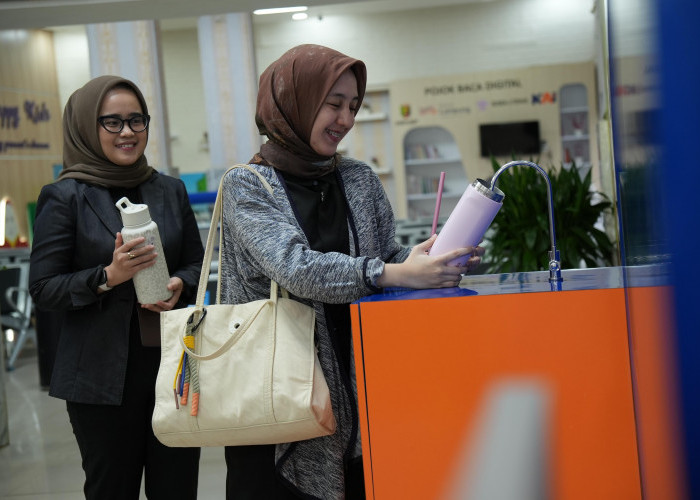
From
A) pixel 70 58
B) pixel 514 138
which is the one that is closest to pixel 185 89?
pixel 70 58

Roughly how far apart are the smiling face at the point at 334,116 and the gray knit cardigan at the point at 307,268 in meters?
0.11

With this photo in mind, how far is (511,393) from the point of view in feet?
4.62

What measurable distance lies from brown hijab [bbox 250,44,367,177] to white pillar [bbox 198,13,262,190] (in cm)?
Result: 614

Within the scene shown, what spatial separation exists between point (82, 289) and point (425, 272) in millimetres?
955

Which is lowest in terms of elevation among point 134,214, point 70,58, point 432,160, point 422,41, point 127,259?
point 127,259

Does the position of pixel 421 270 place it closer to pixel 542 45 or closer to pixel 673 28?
pixel 673 28

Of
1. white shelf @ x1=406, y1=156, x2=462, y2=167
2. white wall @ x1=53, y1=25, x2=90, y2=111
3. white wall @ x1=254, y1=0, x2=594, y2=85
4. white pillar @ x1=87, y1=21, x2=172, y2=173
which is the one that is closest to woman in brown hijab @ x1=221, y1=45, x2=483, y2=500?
white pillar @ x1=87, y1=21, x2=172, y2=173

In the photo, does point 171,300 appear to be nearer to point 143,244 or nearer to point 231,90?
point 143,244

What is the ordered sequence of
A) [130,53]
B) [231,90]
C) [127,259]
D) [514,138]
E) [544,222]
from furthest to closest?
[514,138] < [231,90] < [130,53] < [544,222] < [127,259]

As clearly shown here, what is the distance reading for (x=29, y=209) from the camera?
12031 millimetres

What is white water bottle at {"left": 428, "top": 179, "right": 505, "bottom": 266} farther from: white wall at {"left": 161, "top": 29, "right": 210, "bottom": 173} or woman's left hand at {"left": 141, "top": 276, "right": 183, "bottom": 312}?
white wall at {"left": 161, "top": 29, "right": 210, "bottom": 173}

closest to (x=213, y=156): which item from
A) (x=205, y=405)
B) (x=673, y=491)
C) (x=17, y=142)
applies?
(x=17, y=142)

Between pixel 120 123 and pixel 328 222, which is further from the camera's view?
pixel 120 123

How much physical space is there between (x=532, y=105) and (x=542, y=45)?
0.96 meters
